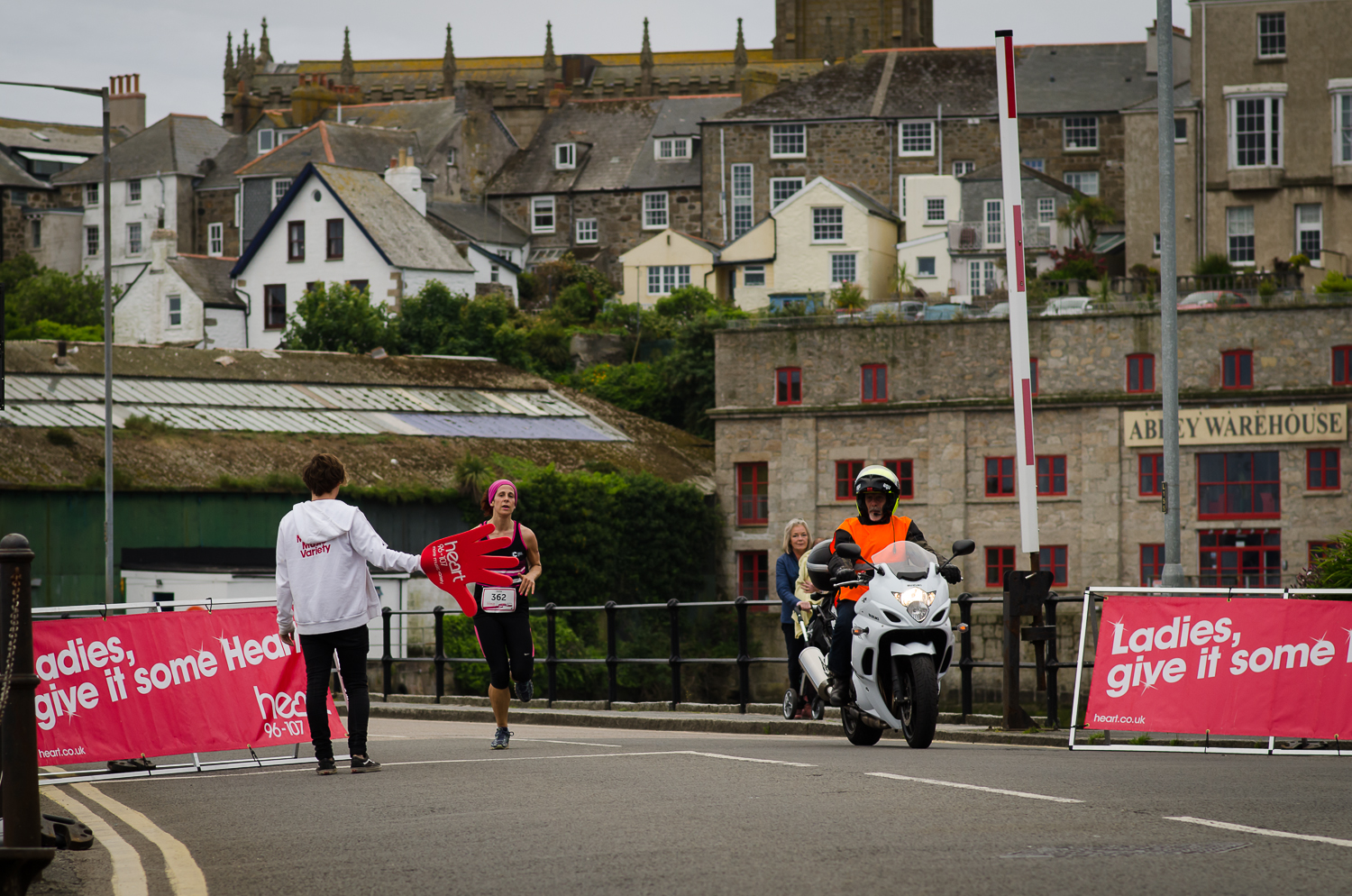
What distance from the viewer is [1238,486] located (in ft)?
162

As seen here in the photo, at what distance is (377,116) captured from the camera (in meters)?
96.0

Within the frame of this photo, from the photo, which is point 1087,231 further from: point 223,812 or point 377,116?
point 223,812

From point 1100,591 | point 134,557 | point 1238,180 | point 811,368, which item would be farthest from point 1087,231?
point 1100,591

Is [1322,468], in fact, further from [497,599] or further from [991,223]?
[497,599]

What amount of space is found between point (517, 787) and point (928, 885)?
12.5 ft

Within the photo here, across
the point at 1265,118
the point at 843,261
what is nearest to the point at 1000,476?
the point at 1265,118

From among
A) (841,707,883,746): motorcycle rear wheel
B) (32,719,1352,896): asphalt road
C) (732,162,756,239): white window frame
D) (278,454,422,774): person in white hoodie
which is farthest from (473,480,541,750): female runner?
(732,162,756,239): white window frame

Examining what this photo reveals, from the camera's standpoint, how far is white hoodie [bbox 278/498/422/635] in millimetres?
10766

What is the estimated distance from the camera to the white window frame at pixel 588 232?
87875mm

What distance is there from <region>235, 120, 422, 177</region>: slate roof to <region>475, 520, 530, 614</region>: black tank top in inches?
2800

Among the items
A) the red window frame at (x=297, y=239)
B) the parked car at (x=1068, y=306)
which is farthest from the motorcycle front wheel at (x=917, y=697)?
the red window frame at (x=297, y=239)

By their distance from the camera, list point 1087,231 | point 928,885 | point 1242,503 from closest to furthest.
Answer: point 928,885, point 1242,503, point 1087,231

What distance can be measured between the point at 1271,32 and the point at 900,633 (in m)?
50.8

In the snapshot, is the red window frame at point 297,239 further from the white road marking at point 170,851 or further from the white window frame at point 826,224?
the white road marking at point 170,851
